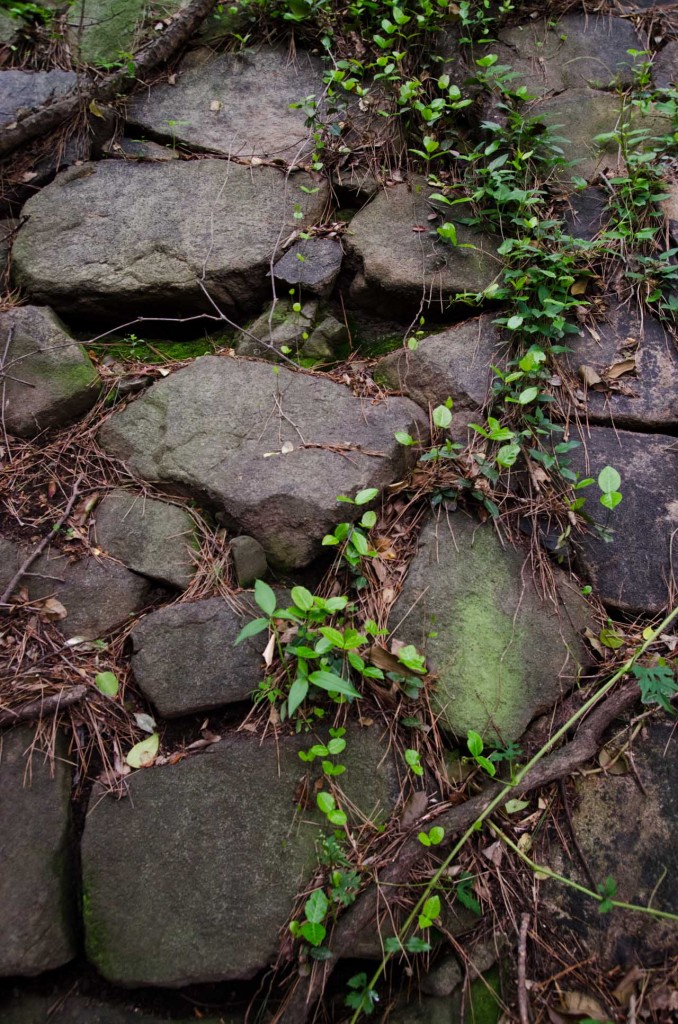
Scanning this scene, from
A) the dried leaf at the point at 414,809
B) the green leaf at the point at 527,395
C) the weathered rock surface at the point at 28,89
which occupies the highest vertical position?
the weathered rock surface at the point at 28,89

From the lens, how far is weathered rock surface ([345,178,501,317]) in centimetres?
265

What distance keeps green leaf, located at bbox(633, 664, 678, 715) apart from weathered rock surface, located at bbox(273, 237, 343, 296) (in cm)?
198

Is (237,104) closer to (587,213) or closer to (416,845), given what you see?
(587,213)

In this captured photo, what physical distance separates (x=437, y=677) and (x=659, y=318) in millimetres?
1797

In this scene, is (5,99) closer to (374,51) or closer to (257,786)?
(374,51)

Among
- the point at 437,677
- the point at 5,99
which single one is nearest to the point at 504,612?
the point at 437,677

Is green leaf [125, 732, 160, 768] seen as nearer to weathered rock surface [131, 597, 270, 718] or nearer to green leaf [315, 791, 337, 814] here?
weathered rock surface [131, 597, 270, 718]

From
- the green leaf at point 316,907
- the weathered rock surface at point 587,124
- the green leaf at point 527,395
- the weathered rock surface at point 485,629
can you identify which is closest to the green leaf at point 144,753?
the green leaf at point 316,907

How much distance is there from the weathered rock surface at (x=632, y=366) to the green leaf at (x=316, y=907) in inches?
75.8

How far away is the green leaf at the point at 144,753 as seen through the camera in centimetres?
191

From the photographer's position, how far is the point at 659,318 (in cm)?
256

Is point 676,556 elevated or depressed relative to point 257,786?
elevated

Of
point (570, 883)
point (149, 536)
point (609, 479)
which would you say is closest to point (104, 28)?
point (149, 536)

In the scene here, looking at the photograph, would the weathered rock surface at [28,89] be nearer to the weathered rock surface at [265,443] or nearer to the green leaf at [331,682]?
the weathered rock surface at [265,443]
